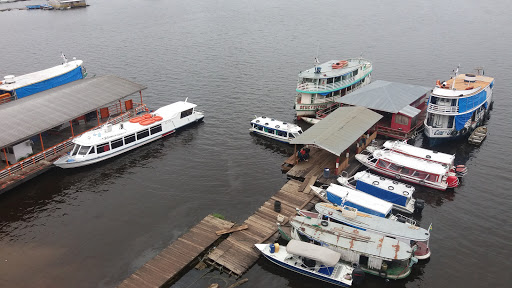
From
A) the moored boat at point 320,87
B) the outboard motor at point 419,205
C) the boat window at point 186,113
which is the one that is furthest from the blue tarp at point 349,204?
the boat window at point 186,113

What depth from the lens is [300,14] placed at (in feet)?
567

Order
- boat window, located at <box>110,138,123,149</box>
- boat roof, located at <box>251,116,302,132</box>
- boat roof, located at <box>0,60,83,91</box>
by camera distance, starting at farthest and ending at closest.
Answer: boat roof, located at <box>0,60,83,91</box>, boat roof, located at <box>251,116,302,132</box>, boat window, located at <box>110,138,123,149</box>

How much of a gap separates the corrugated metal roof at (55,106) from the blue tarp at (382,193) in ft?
141

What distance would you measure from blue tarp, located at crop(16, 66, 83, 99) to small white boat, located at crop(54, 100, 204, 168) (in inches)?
838

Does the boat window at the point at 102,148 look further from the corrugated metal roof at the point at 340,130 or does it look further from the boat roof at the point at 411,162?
the boat roof at the point at 411,162

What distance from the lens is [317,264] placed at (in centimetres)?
3781

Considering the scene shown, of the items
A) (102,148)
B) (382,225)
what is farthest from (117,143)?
(382,225)

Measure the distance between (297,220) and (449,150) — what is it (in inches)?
1372

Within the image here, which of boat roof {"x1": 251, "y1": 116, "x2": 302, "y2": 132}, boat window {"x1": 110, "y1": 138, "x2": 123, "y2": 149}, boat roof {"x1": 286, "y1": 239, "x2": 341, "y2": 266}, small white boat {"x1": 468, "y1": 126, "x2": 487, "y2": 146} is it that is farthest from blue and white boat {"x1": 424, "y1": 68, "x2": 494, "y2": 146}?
boat window {"x1": 110, "y1": 138, "x2": 123, "y2": 149}

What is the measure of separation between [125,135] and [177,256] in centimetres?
2754

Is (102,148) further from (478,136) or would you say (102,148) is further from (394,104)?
(478,136)

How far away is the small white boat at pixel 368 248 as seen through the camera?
123ft

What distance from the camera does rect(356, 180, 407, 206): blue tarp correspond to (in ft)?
156

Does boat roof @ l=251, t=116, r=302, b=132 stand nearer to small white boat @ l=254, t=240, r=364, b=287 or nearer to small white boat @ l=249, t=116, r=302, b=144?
small white boat @ l=249, t=116, r=302, b=144
